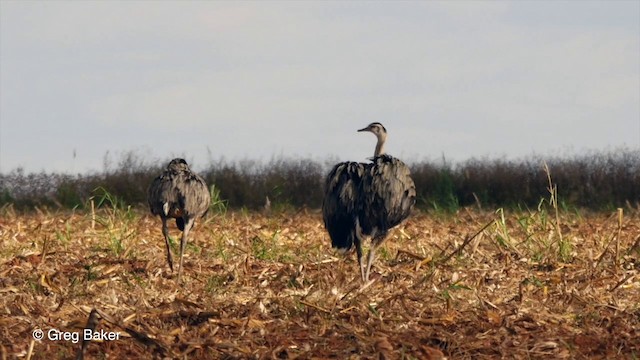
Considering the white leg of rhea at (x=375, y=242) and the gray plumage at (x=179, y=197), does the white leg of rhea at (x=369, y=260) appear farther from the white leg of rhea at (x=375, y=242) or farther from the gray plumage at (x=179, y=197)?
the gray plumage at (x=179, y=197)

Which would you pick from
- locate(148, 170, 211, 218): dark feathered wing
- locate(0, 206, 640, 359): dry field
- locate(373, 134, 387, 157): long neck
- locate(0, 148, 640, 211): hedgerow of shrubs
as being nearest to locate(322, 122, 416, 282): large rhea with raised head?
locate(0, 206, 640, 359): dry field

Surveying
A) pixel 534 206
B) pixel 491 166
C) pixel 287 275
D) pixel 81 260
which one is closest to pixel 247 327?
pixel 287 275

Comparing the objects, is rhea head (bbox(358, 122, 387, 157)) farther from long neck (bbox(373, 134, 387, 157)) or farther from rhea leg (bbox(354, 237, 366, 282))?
rhea leg (bbox(354, 237, 366, 282))

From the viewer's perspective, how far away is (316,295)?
28.9 ft

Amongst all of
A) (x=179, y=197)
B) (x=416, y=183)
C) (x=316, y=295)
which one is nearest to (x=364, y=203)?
(x=316, y=295)

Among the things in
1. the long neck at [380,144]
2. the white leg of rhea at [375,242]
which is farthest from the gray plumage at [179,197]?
the white leg of rhea at [375,242]

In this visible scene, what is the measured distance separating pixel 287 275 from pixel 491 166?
51.1ft

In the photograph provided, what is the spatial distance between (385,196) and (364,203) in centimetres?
23

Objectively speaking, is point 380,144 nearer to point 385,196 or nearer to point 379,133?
point 379,133

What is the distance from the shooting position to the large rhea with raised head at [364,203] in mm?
10477

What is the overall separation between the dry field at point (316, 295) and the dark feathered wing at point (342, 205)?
0.35m

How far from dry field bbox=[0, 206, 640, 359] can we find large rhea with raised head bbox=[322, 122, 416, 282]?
14.6 inches

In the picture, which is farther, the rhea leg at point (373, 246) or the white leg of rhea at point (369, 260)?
the rhea leg at point (373, 246)

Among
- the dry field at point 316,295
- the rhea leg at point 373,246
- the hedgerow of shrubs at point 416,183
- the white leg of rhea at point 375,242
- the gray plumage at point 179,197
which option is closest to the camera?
A: the dry field at point 316,295
